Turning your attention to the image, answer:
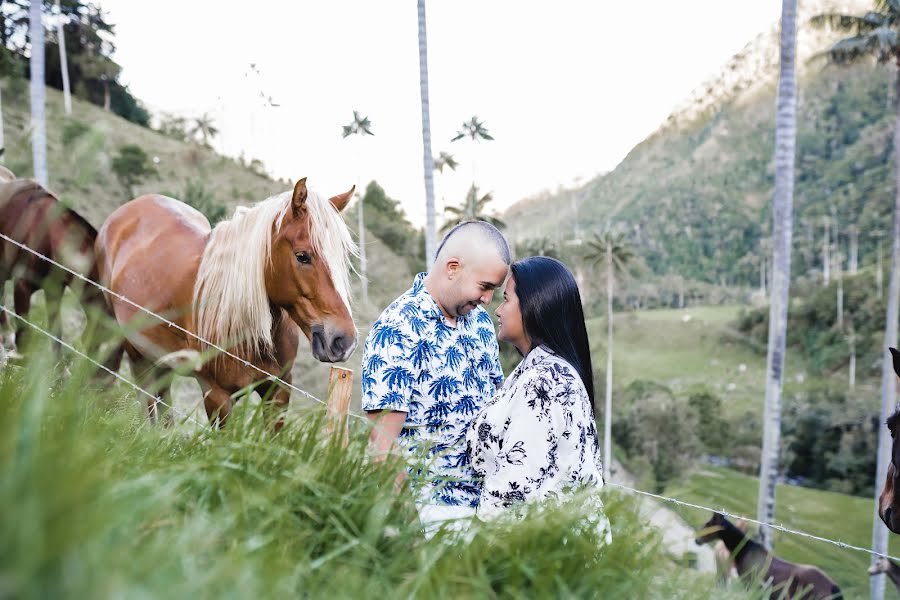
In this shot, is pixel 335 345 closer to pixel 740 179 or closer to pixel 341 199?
pixel 341 199

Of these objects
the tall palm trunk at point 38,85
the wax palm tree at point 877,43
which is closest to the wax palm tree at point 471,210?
the wax palm tree at point 877,43

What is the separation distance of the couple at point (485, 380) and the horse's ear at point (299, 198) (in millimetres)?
636

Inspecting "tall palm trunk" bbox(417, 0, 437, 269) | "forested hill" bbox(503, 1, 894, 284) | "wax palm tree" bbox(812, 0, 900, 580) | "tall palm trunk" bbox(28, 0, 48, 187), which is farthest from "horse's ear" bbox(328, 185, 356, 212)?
"forested hill" bbox(503, 1, 894, 284)

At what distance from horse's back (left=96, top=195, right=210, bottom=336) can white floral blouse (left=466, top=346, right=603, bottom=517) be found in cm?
194

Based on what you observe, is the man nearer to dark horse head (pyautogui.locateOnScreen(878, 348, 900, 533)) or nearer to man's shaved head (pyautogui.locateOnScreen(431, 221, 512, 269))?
man's shaved head (pyautogui.locateOnScreen(431, 221, 512, 269))

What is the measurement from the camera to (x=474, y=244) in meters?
3.05

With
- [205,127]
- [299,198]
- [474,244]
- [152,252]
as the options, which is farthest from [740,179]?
[299,198]

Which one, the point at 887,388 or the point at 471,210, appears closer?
the point at 887,388

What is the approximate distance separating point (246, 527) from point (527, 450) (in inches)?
51.1

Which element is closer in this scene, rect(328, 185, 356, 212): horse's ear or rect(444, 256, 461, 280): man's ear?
rect(444, 256, 461, 280): man's ear

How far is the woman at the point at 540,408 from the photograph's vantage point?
249 centimetres

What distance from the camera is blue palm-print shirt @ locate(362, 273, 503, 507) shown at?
2.91m

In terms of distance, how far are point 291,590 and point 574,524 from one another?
2.49 ft

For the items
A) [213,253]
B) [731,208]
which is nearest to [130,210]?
[213,253]
